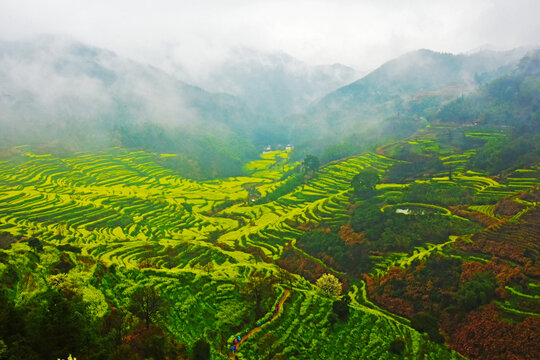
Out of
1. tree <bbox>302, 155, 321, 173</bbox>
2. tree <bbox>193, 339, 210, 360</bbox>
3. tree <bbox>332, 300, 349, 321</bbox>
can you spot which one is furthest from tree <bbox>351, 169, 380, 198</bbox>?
tree <bbox>193, 339, 210, 360</bbox>

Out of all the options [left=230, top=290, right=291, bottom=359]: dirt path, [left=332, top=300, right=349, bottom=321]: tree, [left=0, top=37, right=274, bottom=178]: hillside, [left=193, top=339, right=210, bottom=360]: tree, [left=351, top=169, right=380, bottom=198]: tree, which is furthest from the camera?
[left=0, top=37, right=274, bottom=178]: hillside

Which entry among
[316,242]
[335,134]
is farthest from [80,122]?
[316,242]

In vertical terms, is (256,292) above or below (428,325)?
above

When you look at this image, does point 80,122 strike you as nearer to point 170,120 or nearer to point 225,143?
point 170,120

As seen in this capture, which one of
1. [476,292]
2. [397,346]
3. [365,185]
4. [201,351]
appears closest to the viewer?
[201,351]

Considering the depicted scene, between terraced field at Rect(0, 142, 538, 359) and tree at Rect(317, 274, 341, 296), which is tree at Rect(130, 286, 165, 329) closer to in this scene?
terraced field at Rect(0, 142, 538, 359)

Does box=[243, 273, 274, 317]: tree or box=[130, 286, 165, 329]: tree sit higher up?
box=[130, 286, 165, 329]: tree

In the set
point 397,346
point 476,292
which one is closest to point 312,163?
point 476,292

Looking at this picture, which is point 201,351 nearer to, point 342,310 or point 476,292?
point 342,310

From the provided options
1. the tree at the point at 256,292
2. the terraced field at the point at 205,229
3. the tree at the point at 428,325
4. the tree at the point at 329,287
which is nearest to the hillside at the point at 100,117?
the terraced field at the point at 205,229
